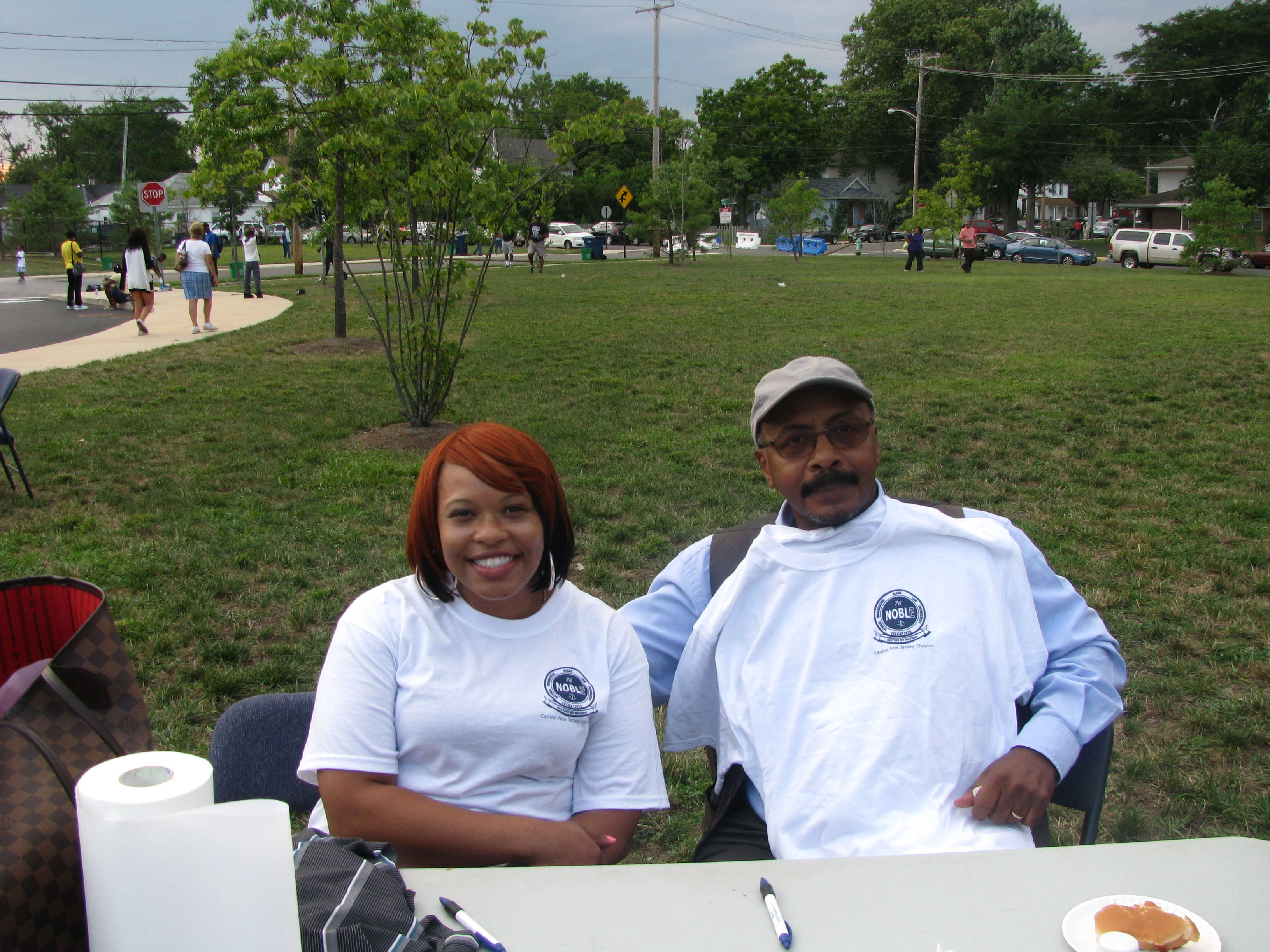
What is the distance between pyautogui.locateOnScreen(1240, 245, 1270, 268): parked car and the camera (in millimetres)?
31469

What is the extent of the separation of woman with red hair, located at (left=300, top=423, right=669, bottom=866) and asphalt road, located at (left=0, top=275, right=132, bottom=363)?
1213 cm

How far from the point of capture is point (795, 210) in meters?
36.5

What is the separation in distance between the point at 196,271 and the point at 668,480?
10186 mm

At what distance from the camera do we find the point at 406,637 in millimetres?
1891

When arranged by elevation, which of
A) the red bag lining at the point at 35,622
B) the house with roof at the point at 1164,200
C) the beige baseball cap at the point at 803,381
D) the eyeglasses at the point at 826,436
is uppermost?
the house with roof at the point at 1164,200

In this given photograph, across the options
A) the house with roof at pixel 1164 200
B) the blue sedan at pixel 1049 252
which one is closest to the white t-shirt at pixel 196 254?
the blue sedan at pixel 1049 252

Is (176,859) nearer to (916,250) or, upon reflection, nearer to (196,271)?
(196,271)

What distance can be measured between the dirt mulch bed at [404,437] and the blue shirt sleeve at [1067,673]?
558 centimetres

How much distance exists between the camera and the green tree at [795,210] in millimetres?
36406

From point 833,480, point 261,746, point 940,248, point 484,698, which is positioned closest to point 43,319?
point 261,746

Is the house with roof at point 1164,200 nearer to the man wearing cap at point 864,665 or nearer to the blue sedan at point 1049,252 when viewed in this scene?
the blue sedan at point 1049,252

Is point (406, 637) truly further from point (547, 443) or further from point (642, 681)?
point (547, 443)

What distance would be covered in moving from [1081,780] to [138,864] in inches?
70.3

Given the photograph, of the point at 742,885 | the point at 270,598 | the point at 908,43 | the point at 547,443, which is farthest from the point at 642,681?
the point at 908,43
